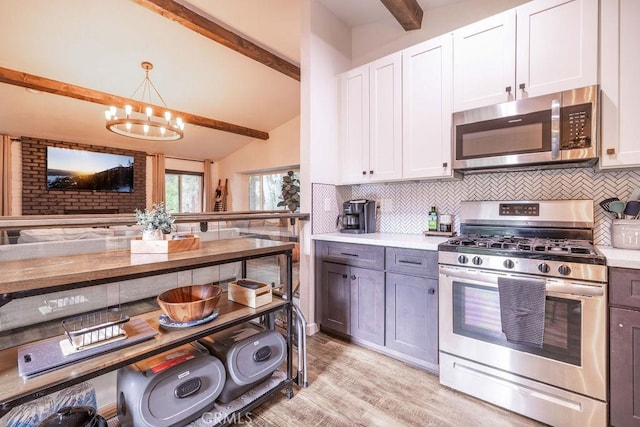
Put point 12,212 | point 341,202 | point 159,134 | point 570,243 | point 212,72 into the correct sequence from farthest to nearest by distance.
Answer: point 12,212
point 212,72
point 159,134
point 341,202
point 570,243

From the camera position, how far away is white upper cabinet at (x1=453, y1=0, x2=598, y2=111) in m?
1.76

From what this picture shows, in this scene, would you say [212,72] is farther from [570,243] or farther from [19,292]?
[570,243]

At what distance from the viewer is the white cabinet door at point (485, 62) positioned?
200 cm

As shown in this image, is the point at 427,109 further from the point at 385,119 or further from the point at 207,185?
the point at 207,185

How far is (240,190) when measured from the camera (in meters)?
8.33

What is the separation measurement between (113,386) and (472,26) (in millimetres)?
3414

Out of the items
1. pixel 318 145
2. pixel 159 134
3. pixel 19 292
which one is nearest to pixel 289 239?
pixel 318 145

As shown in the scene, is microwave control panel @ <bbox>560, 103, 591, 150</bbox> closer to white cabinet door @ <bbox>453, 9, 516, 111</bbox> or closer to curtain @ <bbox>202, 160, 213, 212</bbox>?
white cabinet door @ <bbox>453, 9, 516, 111</bbox>

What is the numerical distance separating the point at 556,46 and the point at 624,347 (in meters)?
1.72

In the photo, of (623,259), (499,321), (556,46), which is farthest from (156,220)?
(556,46)

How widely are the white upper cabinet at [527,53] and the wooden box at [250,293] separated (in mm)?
1894

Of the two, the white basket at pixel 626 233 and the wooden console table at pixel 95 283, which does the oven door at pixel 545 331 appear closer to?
the white basket at pixel 626 233

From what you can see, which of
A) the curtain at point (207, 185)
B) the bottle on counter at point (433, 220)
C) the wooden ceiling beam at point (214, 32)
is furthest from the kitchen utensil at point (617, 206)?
the curtain at point (207, 185)

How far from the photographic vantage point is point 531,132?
74.5 inches
